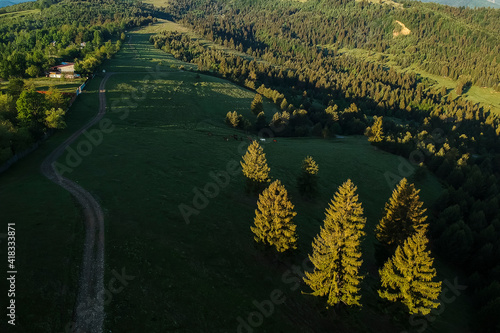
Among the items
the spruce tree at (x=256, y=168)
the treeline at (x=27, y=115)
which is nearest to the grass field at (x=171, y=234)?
the treeline at (x=27, y=115)

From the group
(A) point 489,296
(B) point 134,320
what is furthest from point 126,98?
(A) point 489,296

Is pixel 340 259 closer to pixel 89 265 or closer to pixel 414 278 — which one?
pixel 414 278

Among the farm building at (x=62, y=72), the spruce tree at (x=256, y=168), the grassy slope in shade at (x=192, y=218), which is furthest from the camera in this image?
the farm building at (x=62, y=72)

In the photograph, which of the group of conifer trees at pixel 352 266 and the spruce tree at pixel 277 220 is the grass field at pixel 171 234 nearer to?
the group of conifer trees at pixel 352 266

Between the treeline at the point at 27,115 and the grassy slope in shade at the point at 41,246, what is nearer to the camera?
the grassy slope in shade at the point at 41,246

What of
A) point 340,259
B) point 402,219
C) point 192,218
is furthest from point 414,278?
point 192,218

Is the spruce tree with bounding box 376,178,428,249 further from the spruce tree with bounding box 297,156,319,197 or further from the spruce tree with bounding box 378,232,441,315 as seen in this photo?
the spruce tree with bounding box 297,156,319,197

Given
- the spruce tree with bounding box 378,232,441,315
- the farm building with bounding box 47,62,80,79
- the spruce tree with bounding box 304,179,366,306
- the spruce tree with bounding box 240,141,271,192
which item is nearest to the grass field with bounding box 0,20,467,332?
the spruce tree with bounding box 304,179,366,306

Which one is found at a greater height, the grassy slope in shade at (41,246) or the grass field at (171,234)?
the grassy slope in shade at (41,246)
